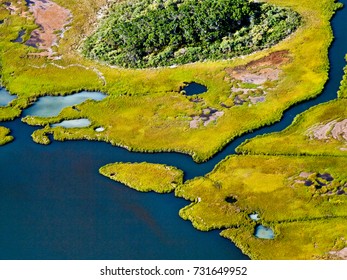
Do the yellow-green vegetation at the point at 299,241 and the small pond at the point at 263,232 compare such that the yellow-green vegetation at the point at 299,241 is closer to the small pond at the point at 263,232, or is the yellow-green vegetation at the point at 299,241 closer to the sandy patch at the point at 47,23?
the small pond at the point at 263,232

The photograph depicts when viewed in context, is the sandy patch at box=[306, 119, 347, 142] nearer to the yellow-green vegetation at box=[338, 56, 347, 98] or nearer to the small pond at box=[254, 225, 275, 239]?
the yellow-green vegetation at box=[338, 56, 347, 98]

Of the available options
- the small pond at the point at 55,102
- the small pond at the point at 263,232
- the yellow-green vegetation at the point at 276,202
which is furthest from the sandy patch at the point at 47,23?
the small pond at the point at 263,232

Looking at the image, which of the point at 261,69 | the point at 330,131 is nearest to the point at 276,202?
the point at 330,131

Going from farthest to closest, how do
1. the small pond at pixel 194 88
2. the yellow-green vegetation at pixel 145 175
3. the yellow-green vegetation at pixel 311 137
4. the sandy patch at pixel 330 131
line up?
the small pond at pixel 194 88 < the sandy patch at pixel 330 131 < the yellow-green vegetation at pixel 311 137 < the yellow-green vegetation at pixel 145 175

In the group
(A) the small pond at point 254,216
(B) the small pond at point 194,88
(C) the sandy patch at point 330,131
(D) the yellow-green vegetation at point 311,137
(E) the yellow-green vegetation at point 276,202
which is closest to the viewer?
(E) the yellow-green vegetation at point 276,202

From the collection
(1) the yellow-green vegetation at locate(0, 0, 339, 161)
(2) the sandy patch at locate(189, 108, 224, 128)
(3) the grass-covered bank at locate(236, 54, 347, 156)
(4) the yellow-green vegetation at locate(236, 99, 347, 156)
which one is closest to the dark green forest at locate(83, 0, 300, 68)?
(1) the yellow-green vegetation at locate(0, 0, 339, 161)

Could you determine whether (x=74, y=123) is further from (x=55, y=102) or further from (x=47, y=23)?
(x=47, y=23)

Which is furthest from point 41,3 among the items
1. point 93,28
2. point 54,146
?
point 54,146
